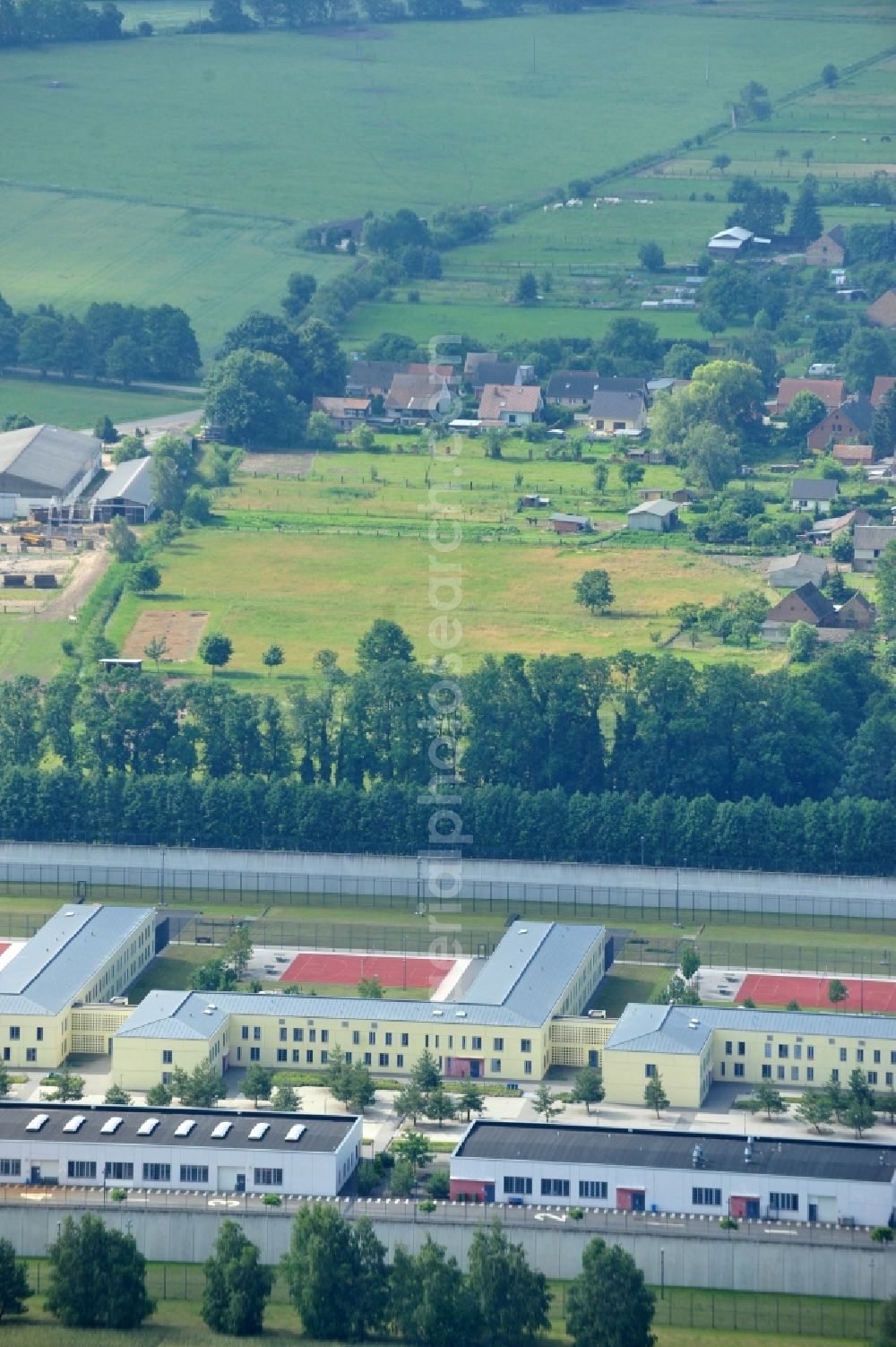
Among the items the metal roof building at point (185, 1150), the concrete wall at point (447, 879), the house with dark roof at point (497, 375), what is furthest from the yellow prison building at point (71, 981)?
the house with dark roof at point (497, 375)

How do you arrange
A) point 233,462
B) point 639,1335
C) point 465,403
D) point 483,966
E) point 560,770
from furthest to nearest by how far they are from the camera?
point 465,403
point 233,462
point 560,770
point 483,966
point 639,1335

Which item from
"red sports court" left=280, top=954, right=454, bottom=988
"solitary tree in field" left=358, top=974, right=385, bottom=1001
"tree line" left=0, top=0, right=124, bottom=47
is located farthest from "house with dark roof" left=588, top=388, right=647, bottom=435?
"tree line" left=0, top=0, right=124, bottom=47

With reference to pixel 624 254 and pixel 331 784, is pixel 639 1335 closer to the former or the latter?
pixel 331 784

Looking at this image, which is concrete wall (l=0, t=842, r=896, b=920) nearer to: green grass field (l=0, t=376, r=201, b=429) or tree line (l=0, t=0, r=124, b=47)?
green grass field (l=0, t=376, r=201, b=429)

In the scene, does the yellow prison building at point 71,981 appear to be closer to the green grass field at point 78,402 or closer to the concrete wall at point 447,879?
the concrete wall at point 447,879

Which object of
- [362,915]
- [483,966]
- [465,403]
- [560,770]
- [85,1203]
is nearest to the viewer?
[85,1203]

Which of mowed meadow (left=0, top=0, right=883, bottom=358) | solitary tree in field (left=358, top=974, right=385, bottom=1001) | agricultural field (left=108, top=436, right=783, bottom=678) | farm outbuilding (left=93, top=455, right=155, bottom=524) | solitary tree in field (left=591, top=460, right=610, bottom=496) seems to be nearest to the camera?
solitary tree in field (left=358, top=974, right=385, bottom=1001)

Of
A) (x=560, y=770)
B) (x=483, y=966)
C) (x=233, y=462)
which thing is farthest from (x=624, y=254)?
(x=483, y=966)
